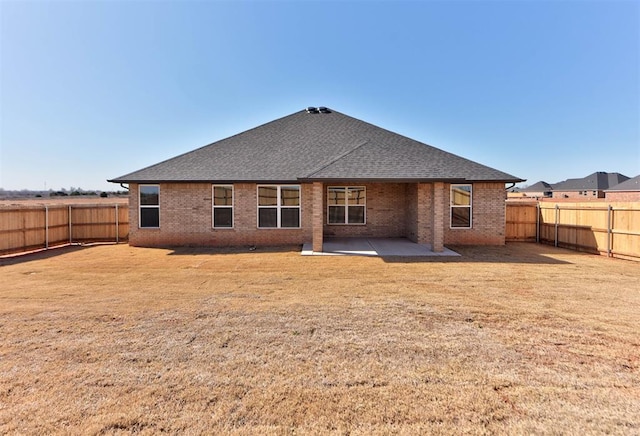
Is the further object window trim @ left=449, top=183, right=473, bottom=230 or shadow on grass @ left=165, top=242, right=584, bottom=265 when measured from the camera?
window trim @ left=449, top=183, right=473, bottom=230

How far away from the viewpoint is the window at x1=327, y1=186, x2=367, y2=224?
1551cm

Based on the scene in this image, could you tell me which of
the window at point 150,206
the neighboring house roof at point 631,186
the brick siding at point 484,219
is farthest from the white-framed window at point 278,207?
the neighboring house roof at point 631,186

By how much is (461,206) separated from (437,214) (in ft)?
9.21

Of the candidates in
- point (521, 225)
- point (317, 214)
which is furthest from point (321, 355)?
point (521, 225)

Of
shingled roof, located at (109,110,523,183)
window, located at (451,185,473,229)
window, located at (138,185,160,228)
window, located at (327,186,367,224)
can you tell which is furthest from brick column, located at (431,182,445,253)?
window, located at (138,185,160,228)

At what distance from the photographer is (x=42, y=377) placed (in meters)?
3.75

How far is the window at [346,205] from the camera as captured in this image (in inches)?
611

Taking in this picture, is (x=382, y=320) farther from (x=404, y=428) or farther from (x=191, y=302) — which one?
(x=191, y=302)

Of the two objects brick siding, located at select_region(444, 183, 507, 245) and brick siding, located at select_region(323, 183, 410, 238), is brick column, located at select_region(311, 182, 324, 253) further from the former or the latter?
brick siding, located at select_region(444, 183, 507, 245)

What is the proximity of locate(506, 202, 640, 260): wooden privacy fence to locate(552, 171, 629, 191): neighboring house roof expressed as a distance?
60.5m

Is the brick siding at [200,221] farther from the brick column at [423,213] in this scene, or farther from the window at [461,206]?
the window at [461,206]

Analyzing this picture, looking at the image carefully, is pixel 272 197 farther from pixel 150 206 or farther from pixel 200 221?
pixel 150 206

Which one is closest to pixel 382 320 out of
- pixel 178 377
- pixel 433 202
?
pixel 178 377

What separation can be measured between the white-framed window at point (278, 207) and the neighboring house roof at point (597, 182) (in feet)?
227
